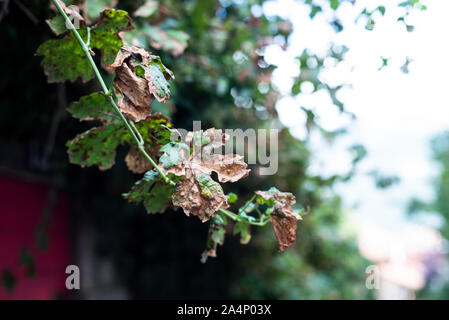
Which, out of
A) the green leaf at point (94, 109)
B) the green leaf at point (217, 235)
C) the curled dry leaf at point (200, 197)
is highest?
the green leaf at point (94, 109)

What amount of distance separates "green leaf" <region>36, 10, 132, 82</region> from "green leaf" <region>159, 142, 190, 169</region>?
0.22 m

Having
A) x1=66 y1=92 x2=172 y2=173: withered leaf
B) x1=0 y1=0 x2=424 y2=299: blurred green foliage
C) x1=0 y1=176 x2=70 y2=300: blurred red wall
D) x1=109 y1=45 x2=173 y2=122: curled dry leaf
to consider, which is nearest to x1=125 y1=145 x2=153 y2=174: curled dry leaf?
x1=66 y1=92 x2=172 y2=173: withered leaf

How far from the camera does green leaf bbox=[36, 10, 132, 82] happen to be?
58 cm

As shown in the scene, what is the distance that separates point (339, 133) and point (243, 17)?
0.65 metres

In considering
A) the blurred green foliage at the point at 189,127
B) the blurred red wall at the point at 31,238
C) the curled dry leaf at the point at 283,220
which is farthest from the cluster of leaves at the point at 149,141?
the blurred red wall at the point at 31,238

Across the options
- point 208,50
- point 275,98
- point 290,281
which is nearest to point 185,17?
point 208,50

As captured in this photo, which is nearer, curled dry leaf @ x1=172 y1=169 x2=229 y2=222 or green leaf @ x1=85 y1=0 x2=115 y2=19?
curled dry leaf @ x1=172 y1=169 x2=229 y2=222

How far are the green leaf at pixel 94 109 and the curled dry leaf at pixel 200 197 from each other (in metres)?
0.20

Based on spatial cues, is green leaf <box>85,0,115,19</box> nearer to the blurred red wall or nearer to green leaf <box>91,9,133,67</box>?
green leaf <box>91,9,133,67</box>

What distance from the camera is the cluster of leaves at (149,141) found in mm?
476

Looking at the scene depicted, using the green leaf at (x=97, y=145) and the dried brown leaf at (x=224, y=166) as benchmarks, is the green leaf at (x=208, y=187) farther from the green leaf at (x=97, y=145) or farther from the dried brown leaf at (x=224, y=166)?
the green leaf at (x=97, y=145)
